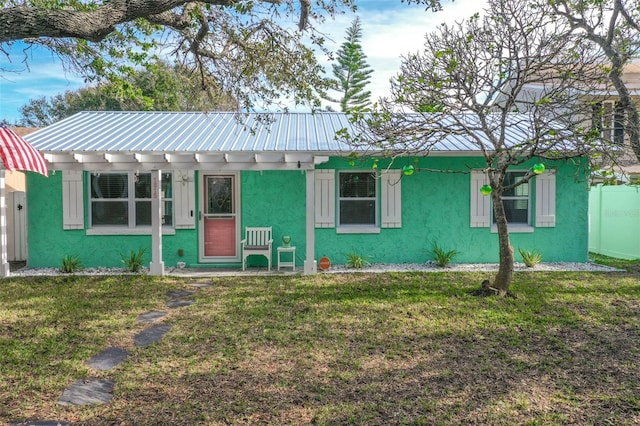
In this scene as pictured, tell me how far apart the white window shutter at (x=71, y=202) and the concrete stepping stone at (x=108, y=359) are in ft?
18.7

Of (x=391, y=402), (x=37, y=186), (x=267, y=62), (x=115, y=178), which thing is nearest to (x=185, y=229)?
(x=115, y=178)

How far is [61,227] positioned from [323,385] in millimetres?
8032

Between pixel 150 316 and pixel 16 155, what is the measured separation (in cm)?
258

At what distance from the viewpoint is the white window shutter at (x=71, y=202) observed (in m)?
9.29

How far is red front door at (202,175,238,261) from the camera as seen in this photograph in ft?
32.1

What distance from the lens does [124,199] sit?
31.6ft

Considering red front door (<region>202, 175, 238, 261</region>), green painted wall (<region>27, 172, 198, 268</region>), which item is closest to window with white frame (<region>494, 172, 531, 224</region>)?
red front door (<region>202, 175, 238, 261</region>)

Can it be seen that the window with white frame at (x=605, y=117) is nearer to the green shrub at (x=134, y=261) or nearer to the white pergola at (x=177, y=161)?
the white pergola at (x=177, y=161)

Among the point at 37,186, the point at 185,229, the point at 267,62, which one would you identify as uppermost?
the point at 267,62

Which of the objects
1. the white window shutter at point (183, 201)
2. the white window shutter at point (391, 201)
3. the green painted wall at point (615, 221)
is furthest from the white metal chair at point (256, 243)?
the green painted wall at point (615, 221)

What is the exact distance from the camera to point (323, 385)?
3709 mm

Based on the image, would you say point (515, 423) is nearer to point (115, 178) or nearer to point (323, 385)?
point (323, 385)

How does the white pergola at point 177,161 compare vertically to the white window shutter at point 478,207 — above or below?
above

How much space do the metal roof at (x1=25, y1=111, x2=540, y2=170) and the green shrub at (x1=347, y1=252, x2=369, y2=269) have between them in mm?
2243
